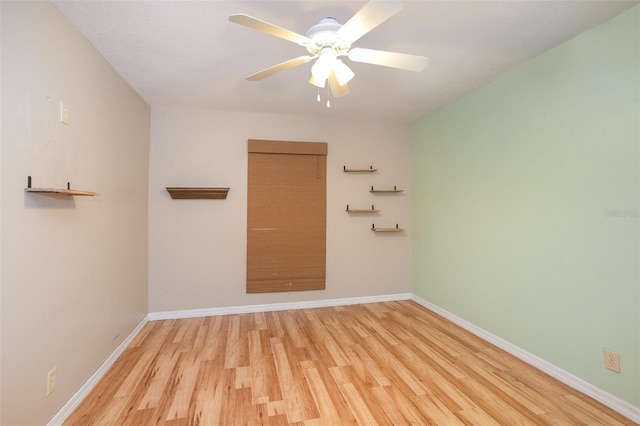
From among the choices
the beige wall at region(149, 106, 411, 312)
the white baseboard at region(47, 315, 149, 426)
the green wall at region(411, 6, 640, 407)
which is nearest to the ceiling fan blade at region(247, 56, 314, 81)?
the beige wall at region(149, 106, 411, 312)

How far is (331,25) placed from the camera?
1532 mm

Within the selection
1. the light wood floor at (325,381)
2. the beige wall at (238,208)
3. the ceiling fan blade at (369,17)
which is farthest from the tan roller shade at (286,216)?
the ceiling fan blade at (369,17)

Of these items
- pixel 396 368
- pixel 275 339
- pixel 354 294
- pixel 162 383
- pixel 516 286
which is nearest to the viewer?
pixel 162 383

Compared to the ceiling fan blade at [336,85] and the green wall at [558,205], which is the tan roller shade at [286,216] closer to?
the green wall at [558,205]

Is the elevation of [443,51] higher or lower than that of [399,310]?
higher

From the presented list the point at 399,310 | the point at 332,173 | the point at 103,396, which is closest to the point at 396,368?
the point at 399,310

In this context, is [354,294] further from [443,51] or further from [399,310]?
[443,51]

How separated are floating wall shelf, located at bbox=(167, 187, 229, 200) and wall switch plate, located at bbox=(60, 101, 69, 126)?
1.54 meters

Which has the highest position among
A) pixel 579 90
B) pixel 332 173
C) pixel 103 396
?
pixel 579 90

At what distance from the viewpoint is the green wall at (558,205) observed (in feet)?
5.99

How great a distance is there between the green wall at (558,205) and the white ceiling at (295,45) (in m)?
0.26

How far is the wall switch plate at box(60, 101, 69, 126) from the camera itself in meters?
1.75

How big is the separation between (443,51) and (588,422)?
106 inches

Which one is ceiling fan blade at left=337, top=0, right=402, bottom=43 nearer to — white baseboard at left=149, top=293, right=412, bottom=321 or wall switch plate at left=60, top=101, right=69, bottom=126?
wall switch plate at left=60, top=101, right=69, bottom=126
